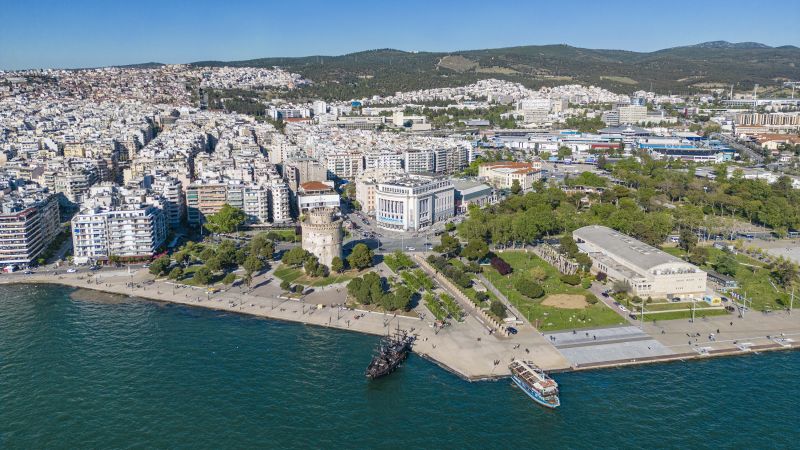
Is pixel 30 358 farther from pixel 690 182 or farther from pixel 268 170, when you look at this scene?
pixel 690 182

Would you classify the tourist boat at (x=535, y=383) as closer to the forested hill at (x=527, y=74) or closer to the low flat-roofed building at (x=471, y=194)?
the low flat-roofed building at (x=471, y=194)

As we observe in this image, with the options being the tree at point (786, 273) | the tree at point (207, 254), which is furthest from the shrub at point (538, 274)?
the tree at point (207, 254)

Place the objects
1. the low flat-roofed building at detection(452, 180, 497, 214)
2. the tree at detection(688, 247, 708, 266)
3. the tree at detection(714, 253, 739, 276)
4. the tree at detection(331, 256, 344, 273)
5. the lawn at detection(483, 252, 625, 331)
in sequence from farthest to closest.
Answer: the low flat-roofed building at detection(452, 180, 497, 214)
the tree at detection(688, 247, 708, 266)
the tree at detection(331, 256, 344, 273)
the tree at detection(714, 253, 739, 276)
the lawn at detection(483, 252, 625, 331)

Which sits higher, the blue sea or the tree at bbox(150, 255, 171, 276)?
the tree at bbox(150, 255, 171, 276)

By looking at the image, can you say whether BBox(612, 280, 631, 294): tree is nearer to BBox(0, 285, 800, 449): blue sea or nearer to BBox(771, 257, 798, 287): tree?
BBox(0, 285, 800, 449): blue sea

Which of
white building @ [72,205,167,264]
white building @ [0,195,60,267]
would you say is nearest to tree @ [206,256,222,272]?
white building @ [72,205,167,264]

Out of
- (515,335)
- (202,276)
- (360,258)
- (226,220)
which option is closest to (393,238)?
(360,258)
